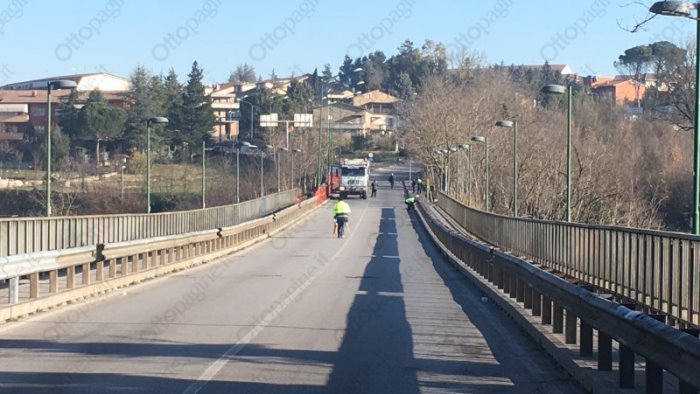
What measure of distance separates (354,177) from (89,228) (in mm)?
69131

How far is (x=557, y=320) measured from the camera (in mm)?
12180

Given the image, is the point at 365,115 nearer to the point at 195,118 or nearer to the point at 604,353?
the point at 195,118

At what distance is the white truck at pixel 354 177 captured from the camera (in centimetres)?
9231

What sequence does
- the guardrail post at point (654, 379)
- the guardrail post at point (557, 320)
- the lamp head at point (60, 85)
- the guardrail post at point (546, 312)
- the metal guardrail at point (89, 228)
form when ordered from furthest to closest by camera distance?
the lamp head at point (60, 85)
the metal guardrail at point (89, 228)
the guardrail post at point (546, 312)
the guardrail post at point (557, 320)
the guardrail post at point (654, 379)

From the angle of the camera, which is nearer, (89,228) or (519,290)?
(519,290)

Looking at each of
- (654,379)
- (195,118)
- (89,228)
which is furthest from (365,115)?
(654,379)

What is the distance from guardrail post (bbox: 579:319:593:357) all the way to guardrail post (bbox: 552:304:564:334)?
1.67 metres

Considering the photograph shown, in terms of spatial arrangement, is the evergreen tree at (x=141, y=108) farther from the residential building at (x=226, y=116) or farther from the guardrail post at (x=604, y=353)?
the guardrail post at (x=604, y=353)

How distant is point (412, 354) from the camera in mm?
11664

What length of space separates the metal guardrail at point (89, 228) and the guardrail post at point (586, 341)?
12.3 m

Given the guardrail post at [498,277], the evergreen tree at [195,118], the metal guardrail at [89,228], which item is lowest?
the guardrail post at [498,277]

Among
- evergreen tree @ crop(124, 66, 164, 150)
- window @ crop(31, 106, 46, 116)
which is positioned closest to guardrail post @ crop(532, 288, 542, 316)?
evergreen tree @ crop(124, 66, 164, 150)

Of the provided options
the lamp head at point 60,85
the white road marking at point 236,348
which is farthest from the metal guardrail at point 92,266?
the lamp head at point 60,85

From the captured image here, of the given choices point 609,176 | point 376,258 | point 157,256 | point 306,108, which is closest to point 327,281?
point 157,256
